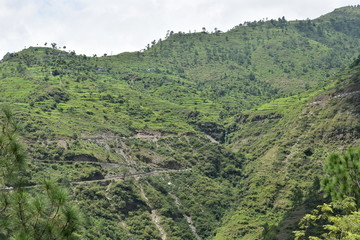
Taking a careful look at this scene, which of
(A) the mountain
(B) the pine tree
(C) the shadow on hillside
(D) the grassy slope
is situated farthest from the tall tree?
(D) the grassy slope

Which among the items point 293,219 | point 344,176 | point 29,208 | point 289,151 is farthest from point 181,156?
point 29,208

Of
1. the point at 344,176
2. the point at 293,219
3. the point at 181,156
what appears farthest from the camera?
the point at 181,156

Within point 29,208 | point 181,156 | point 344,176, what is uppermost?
point 29,208

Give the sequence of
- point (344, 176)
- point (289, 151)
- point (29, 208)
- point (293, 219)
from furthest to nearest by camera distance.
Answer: point (289, 151), point (293, 219), point (344, 176), point (29, 208)

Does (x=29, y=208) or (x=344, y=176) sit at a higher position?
(x=29, y=208)

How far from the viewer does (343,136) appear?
11225 cm

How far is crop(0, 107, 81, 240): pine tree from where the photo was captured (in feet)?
45.1

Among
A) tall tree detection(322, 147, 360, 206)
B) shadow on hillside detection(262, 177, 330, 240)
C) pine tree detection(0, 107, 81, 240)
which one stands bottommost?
shadow on hillside detection(262, 177, 330, 240)

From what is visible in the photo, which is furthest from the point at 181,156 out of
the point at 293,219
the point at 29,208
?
the point at 29,208

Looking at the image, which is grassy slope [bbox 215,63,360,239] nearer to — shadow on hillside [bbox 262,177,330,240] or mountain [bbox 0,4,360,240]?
mountain [bbox 0,4,360,240]

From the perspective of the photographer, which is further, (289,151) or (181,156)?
(181,156)

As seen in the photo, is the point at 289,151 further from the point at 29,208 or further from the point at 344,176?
the point at 29,208

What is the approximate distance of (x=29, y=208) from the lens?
13875 millimetres

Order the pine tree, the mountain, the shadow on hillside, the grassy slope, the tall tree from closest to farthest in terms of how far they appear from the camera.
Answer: the pine tree → the tall tree → the shadow on hillside → the mountain → the grassy slope
